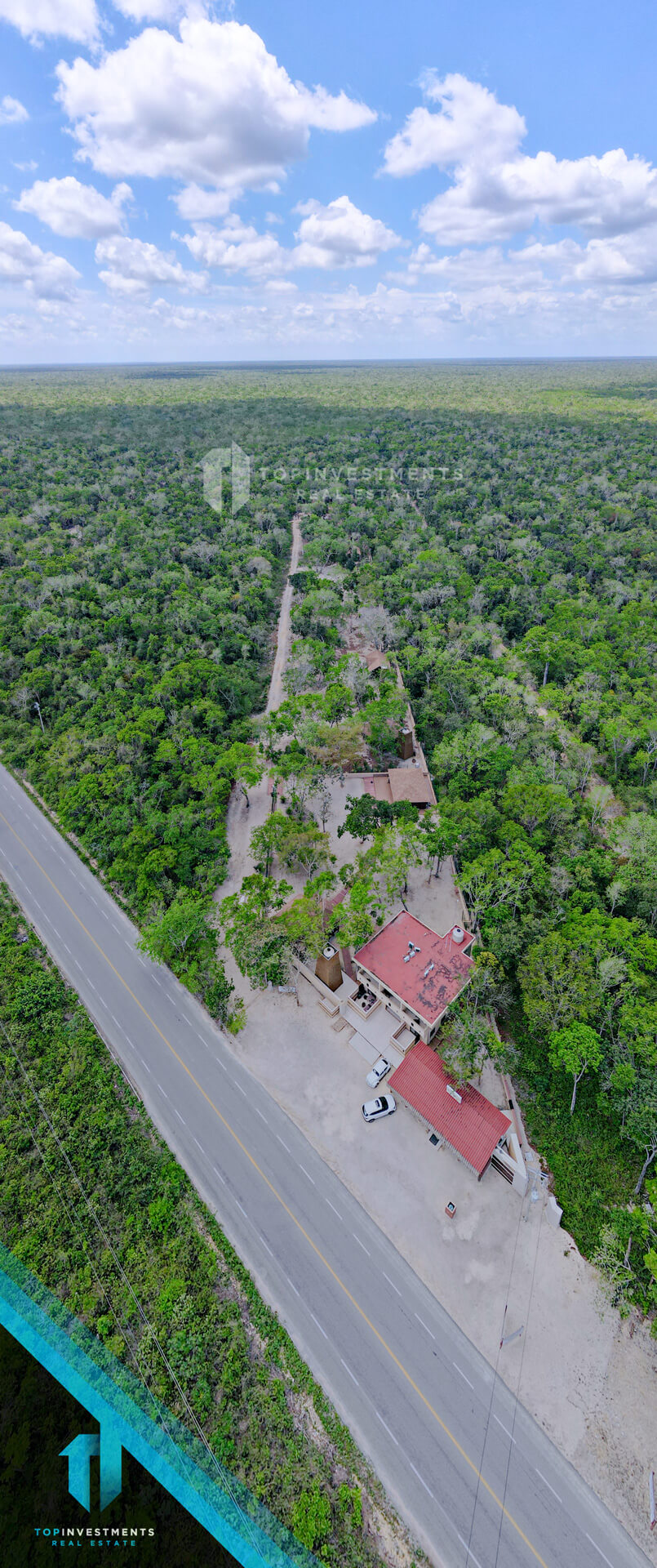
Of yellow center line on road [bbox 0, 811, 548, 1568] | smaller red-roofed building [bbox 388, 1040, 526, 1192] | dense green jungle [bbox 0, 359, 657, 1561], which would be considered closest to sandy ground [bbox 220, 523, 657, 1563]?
smaller red-roofed building [bbox 388, 1040, 526, 1192]

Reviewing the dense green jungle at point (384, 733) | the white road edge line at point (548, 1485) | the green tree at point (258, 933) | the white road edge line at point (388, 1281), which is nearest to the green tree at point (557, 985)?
the dense green jungle at point (384, 733)

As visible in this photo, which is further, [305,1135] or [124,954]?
[124,954]

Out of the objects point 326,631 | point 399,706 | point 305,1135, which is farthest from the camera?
point 326,631

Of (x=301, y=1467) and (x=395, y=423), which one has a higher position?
(x=395, y=423)

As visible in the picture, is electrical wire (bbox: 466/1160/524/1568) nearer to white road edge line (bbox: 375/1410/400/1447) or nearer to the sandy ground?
the sandy ground

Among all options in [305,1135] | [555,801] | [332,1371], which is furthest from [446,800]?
[332,1371]

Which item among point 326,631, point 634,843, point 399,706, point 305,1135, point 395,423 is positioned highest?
point 395,423

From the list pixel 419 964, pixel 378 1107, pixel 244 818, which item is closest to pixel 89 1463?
pixel 378 1107

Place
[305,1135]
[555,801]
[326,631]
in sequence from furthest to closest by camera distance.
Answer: [326,631] < [555,801] < [305,1135]

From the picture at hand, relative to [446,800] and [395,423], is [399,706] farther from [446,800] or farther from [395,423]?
[395,423]
